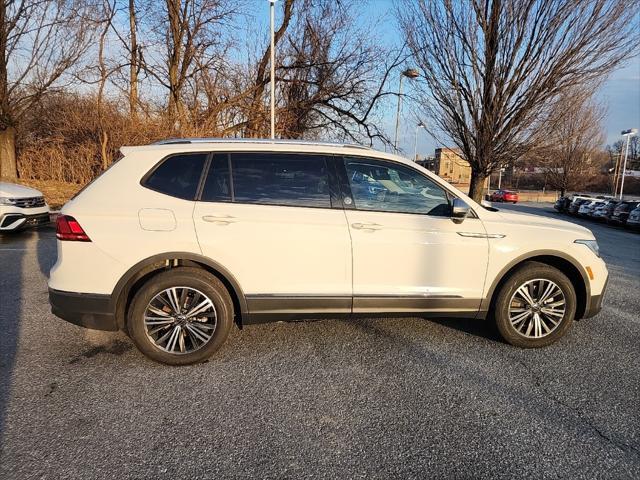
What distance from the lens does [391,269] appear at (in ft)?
11.2

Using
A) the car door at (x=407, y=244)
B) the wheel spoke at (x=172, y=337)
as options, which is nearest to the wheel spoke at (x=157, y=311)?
the wheel spoke at (x=172, y=337)

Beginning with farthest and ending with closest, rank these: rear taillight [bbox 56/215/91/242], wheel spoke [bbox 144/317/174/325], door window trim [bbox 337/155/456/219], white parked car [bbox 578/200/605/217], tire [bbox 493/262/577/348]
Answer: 1. white parked car [bbox 578/200/605/217]
2. tire [bbox 493/262/577/348]
3. door window trim [bbox 337/155/456/219]
4. wheel spoke [bbox 144/317/174/325]
5. rear taillight [bbox 56/215/91/242]

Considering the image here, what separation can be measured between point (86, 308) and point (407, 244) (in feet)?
8.82

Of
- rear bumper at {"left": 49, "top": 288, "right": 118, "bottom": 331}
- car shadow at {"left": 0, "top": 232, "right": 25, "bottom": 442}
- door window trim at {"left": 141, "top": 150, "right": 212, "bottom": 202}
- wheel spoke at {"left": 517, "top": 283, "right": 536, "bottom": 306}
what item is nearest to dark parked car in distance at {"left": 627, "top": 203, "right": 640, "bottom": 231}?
wheel spoke at {"left": 517, "top": 283, "right": 536, "bottom": 306}

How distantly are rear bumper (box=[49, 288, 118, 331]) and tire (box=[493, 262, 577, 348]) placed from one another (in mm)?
3365

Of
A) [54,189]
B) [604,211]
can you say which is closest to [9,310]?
[54,189]

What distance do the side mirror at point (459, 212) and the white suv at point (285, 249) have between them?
0.5 inches

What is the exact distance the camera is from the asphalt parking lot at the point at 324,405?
222cm

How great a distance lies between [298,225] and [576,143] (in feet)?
120

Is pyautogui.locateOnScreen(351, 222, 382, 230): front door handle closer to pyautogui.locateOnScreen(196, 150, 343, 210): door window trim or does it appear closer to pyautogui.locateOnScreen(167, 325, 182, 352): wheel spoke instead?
pyautogui.locateOnScreen(196, 150, 343, 210): door window trim

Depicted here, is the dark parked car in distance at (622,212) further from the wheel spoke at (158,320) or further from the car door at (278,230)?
the wheel spoke at (158,320)

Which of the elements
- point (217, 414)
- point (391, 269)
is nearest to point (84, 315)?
point (217, 414)

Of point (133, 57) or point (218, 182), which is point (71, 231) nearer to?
point (218, 182)

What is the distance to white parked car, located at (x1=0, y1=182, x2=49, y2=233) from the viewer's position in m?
7.73
